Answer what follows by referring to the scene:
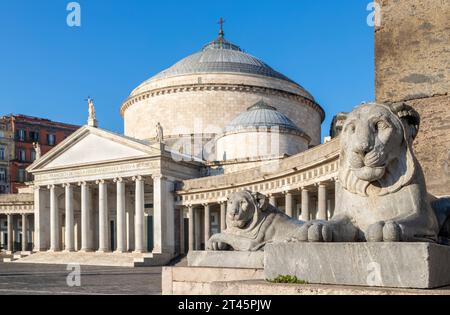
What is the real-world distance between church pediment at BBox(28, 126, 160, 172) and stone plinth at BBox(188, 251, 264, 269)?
41840 millimetres

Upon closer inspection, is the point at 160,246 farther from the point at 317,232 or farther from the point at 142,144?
the point at 317,232

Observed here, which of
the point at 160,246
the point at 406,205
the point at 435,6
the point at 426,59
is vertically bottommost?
the point at 160,246

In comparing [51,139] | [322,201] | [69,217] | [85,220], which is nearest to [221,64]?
[85,220]

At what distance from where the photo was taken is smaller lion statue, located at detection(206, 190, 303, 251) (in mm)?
7812

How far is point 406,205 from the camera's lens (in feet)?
18.1

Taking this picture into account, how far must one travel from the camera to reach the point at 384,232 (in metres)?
5.02

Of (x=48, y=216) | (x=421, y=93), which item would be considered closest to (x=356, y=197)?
(x=421, y=93)

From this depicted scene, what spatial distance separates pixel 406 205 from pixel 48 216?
5787 centimetres

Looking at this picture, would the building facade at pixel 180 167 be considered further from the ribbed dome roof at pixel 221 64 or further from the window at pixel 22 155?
the window at pixel 22 155

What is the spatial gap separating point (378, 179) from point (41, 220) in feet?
188

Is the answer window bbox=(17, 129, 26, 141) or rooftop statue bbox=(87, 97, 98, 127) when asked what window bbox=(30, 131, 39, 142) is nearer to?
window bbox=(17, 129, 26, 141)

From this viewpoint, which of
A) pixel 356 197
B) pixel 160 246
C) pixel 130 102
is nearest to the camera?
pixel 356 197

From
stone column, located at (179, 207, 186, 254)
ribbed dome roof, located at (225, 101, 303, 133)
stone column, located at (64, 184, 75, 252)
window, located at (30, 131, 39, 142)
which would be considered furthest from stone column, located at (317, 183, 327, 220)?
window, located at (30, 131, 39, 142)

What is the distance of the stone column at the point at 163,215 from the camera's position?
161 ft
